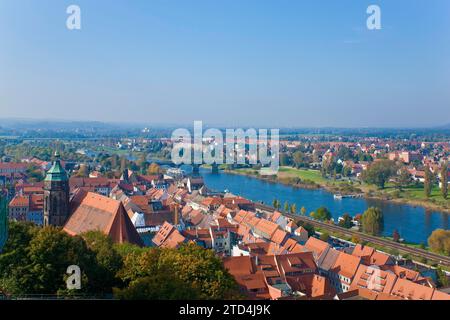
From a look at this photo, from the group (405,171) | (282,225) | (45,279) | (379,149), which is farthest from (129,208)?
(379,149)

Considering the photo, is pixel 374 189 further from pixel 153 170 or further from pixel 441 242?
pixel 441 242

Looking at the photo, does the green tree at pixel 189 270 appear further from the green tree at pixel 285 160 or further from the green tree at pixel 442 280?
the green tree at pixel 285 160

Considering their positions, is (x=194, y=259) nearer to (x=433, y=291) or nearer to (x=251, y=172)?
(x=433, y=291)

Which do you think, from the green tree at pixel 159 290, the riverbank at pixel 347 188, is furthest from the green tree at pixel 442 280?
the riverbank at pixel 347 188

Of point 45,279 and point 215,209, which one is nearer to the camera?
point 45,279

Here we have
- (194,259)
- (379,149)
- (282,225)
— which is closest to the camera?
(194,259)

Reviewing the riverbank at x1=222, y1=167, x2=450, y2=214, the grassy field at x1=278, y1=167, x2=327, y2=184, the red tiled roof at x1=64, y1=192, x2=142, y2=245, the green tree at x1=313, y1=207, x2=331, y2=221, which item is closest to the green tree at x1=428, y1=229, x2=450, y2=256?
the green tree at x1=313, y1=207, x2=331, y2=221
